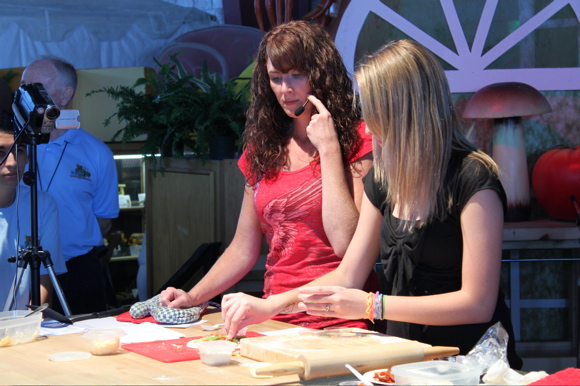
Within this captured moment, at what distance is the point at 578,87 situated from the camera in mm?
4133

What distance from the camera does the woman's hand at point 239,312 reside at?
192 centimetres

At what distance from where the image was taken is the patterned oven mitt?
85.6 inches

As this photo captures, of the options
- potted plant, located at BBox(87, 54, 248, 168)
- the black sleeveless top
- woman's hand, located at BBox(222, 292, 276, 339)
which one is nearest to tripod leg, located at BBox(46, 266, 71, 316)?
woman's hand, located at BBox(222, 292, 276, 339)

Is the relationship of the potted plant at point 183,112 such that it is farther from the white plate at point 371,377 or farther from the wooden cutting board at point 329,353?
the white plate at point 371,377

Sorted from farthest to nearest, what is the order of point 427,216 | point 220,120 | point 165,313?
point 220,120 → point 165,313 → point 427,216

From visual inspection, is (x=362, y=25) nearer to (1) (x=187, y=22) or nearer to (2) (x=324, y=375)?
(1) (x=187, y=22)

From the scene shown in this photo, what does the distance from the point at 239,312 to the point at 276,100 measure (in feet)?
2.81

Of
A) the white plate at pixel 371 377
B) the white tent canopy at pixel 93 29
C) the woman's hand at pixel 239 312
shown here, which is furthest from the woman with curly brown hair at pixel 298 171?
the white tent canopy at pixel 93 29

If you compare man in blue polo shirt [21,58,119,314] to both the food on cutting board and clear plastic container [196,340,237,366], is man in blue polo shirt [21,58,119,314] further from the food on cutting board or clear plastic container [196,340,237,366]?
the food on cutting board

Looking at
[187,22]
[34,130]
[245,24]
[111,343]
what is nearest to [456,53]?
[245,24]

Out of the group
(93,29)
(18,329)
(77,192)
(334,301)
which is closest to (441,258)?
(334,301)

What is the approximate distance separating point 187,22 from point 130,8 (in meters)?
0.39

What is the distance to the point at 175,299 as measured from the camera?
226cm

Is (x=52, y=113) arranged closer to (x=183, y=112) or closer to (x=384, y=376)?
(x=384, y=376)
